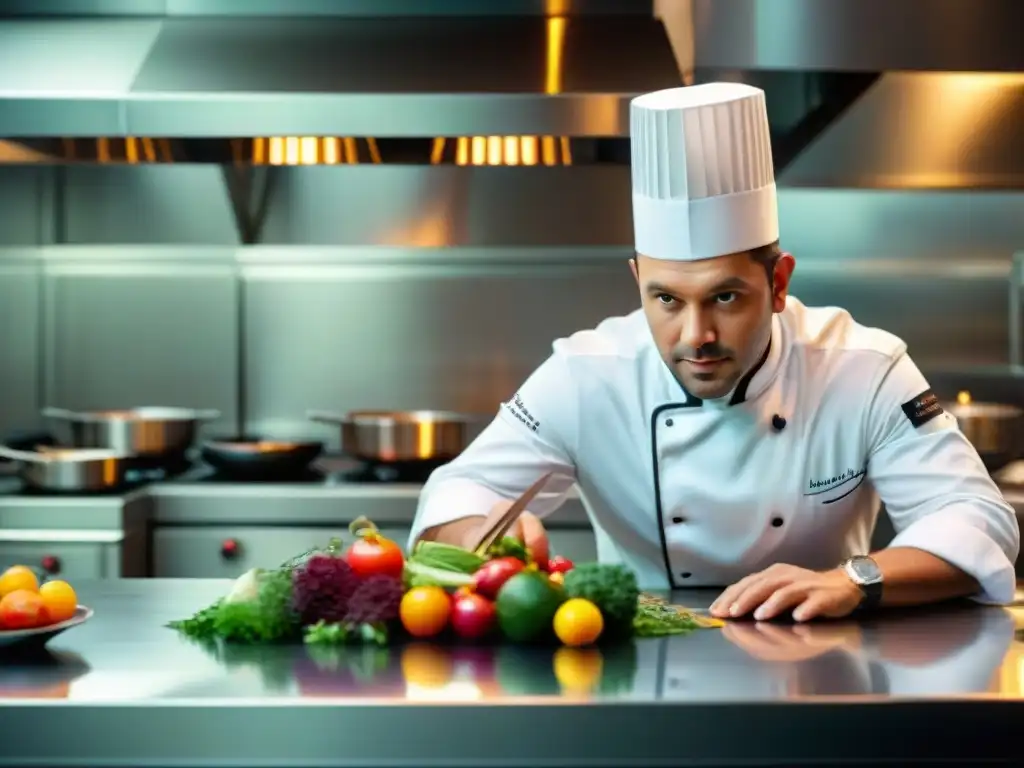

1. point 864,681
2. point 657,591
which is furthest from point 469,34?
point 864,681

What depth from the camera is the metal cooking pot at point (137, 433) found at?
4.06m

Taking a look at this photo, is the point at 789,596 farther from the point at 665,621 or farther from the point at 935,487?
the point at 935,487

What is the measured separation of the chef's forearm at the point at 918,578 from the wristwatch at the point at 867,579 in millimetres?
11

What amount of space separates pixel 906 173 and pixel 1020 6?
0.86 meters

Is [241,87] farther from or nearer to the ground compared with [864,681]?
farther from the ground

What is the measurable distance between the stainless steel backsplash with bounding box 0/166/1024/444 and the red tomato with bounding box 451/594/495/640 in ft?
9.03

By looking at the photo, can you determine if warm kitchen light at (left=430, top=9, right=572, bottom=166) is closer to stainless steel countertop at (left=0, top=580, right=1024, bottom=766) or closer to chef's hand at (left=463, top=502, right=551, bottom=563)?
chef's hand at (left=463, top=502, right=551, bottom=563)

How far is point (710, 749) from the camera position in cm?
157

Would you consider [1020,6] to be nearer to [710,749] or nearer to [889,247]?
[889,247]

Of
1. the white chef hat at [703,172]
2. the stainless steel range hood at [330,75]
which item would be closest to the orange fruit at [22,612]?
the white chef hat at [703,172]

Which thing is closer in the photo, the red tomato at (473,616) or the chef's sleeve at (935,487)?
the red tomato at (473,616)

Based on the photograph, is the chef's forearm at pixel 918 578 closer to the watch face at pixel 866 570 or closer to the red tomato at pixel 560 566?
the watch face at pixel 866 570

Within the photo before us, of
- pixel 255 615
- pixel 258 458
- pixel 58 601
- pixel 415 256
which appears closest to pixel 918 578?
pixel 255 615

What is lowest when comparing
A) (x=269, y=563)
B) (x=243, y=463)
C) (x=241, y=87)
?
(x=269, y=563)
